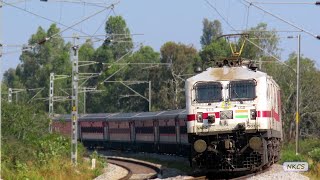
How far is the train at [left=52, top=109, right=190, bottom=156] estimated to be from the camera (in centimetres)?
4322

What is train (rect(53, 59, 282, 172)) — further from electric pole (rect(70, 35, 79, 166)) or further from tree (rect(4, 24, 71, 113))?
tree (rect(4, 24, 71, 113))

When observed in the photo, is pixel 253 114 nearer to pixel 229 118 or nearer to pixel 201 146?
pixel 229 118

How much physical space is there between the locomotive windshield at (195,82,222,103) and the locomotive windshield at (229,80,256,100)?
442 millimetres

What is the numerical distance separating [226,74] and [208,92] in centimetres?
95

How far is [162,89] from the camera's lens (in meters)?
90.3

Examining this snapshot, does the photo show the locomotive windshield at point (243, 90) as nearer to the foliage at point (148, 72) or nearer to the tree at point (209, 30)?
the foliage at point (148, 72)

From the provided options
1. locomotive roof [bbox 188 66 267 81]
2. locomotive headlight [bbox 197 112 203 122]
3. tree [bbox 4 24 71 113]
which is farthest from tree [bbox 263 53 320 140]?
tree [bbox 4 24 71 113]

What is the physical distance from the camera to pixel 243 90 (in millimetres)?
25344

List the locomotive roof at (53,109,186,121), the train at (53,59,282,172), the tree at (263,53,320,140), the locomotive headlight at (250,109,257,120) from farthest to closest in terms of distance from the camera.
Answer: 1. the tree at (263,53,320,140)
2. the locomotive roof at (53,109,186,121)
3. the train at (53,59,282,172)
4. the locomotive headlight at (250,109,257,120)

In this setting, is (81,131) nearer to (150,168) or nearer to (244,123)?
(150,168)

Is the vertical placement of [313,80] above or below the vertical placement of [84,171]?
above

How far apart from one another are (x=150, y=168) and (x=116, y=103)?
235ft

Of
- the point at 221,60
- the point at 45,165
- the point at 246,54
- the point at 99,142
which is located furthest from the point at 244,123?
the point at 246,54

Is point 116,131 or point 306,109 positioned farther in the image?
point 306,109
